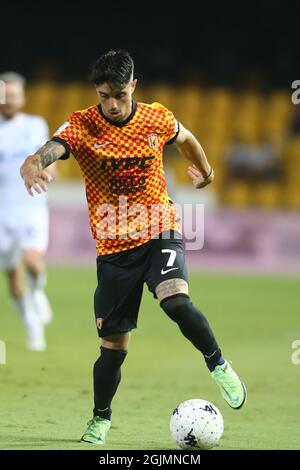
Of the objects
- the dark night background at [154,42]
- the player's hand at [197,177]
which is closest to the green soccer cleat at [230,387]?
the player's hand at [197,177]

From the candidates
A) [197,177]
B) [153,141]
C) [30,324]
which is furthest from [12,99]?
[153,141]

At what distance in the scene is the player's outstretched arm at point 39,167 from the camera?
5840 mm

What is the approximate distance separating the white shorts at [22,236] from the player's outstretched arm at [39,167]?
4718 millimetres

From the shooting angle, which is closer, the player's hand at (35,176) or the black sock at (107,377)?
the player's hand at (35,176)

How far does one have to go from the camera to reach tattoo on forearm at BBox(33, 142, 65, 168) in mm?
5930

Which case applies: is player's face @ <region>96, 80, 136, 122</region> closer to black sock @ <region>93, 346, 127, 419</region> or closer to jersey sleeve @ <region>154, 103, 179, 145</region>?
jersey sleeve @ <region>154, 103, 179, 145</region>

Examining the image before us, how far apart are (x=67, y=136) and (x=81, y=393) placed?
2.57 m

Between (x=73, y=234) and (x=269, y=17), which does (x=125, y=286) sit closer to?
(x=73, y=234)

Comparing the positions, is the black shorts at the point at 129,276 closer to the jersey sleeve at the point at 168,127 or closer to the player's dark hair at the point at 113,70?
the jersey sleeve at the point at 168,127

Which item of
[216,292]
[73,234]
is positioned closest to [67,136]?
[216,292]

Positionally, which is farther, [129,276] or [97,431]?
[129,276]

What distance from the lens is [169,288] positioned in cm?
618

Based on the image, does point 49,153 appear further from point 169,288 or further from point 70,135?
point 169,288

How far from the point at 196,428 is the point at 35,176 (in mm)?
1577
